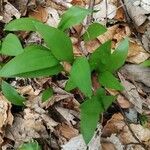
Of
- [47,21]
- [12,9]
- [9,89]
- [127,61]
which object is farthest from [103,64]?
[12,9]

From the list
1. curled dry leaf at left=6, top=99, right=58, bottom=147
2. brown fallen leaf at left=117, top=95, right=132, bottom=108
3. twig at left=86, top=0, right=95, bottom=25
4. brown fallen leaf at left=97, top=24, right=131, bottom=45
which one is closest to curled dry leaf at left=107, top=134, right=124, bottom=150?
brown fallen leaf at left=117, top=95, right=132, bottom=108

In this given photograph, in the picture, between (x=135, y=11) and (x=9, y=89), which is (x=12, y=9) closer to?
(x=9, y=89)

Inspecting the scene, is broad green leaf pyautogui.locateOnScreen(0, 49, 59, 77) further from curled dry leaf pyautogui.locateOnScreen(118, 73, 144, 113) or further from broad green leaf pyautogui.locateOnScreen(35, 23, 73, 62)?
curled dry leaf pyautogui.locateOnScreen(118, 73, 144, 113)

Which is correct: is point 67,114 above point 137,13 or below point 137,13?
below

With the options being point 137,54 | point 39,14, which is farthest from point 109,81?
point 39,14

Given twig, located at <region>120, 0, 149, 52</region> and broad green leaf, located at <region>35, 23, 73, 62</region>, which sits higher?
broad green leaf, located at <region>35, 23, 73, 62</region>

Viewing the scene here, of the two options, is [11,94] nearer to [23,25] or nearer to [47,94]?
[47,94]
